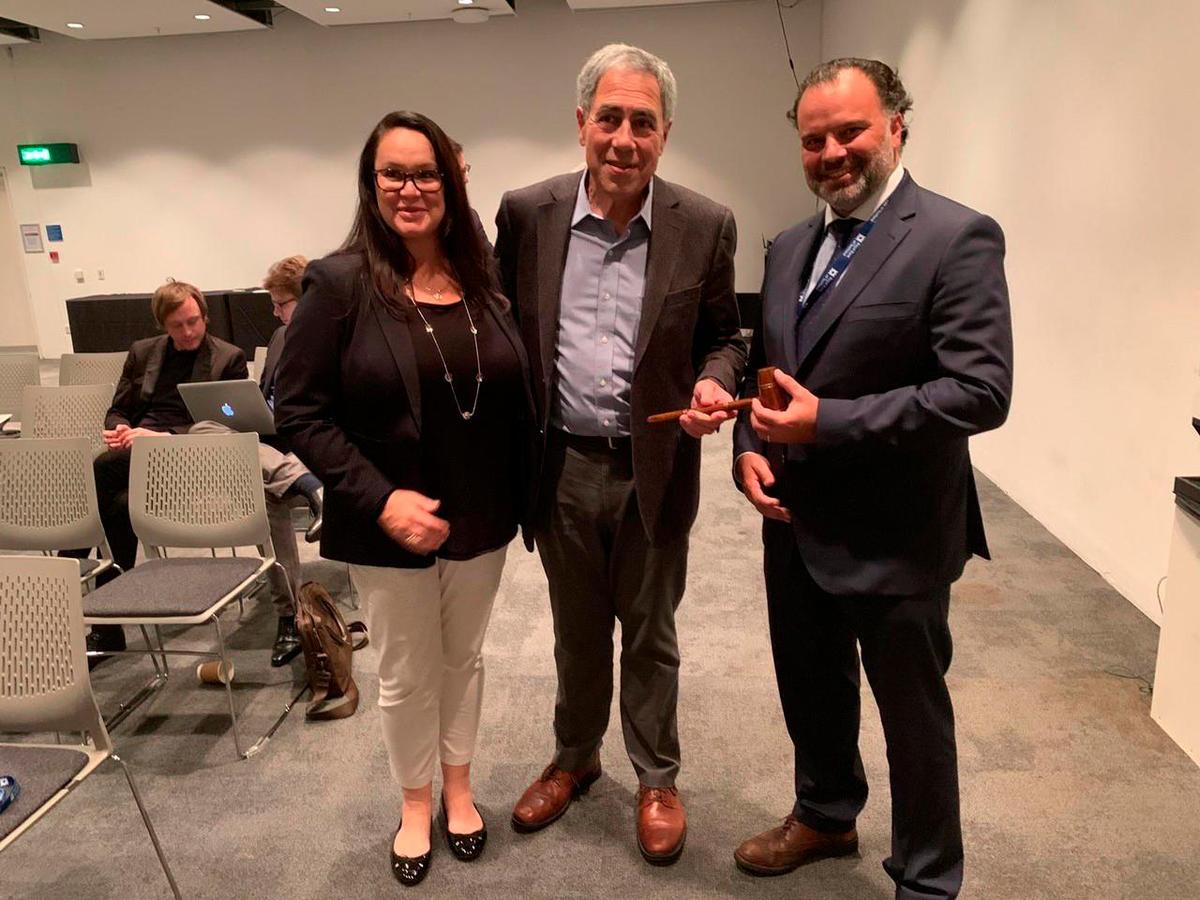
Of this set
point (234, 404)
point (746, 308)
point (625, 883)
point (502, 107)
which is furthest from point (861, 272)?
point (502, 107)

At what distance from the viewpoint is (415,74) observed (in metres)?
8.59

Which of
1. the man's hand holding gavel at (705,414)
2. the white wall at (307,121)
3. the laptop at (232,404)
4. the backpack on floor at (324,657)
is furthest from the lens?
the white wall at (307,121)

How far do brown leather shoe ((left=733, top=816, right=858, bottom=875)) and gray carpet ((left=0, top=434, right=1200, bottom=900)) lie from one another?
0.09 ft

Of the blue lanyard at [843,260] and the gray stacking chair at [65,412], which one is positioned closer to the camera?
the blue lanyard at [843,260]

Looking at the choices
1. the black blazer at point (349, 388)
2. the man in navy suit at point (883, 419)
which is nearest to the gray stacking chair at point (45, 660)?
the black blazer at point (349, 388)

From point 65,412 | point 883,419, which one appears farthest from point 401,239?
point 65,412

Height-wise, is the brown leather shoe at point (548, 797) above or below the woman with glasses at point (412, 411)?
below

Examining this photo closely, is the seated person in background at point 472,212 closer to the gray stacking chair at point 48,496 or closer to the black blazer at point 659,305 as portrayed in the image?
the black blazer at point 659,305

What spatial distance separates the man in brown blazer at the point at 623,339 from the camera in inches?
63.0

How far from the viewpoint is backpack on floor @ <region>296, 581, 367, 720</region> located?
2.54 metres

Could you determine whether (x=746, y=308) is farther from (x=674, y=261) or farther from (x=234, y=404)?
(x=674, y=261)

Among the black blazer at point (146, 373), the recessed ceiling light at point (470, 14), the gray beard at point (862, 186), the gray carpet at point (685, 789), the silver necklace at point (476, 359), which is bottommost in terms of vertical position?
the gray carpet at point (685, 789)

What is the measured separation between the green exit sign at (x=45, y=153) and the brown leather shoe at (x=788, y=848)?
10133 mm

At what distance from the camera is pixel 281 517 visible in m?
3.08
